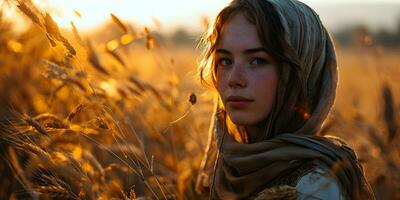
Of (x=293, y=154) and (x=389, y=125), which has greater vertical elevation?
(x=293, y=154)

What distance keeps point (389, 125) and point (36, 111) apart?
212cm

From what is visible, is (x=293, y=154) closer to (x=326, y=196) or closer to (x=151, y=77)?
(x=326, y=196)

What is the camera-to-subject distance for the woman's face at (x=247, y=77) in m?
2.08

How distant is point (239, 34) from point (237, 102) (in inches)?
10.2

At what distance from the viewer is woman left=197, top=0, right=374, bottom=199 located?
6.51 feet

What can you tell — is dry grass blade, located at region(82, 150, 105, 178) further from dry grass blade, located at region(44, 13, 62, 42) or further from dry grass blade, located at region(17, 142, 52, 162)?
dry grass blade, located at region(44, 13, 62, 42)

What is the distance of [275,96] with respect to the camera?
2.12 m

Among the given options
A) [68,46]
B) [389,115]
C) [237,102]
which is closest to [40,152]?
[68,46]

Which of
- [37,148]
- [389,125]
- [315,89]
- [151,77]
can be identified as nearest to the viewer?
[37,148]

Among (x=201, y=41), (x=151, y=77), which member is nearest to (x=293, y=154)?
(x=201, y=41)

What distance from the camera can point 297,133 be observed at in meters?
2.11

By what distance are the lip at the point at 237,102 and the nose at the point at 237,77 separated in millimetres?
45

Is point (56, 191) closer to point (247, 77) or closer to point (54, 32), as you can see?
point (54, 32)

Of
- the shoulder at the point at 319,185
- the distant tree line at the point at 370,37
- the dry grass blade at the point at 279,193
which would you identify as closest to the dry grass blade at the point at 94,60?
the shoulder at the point at 319,185
